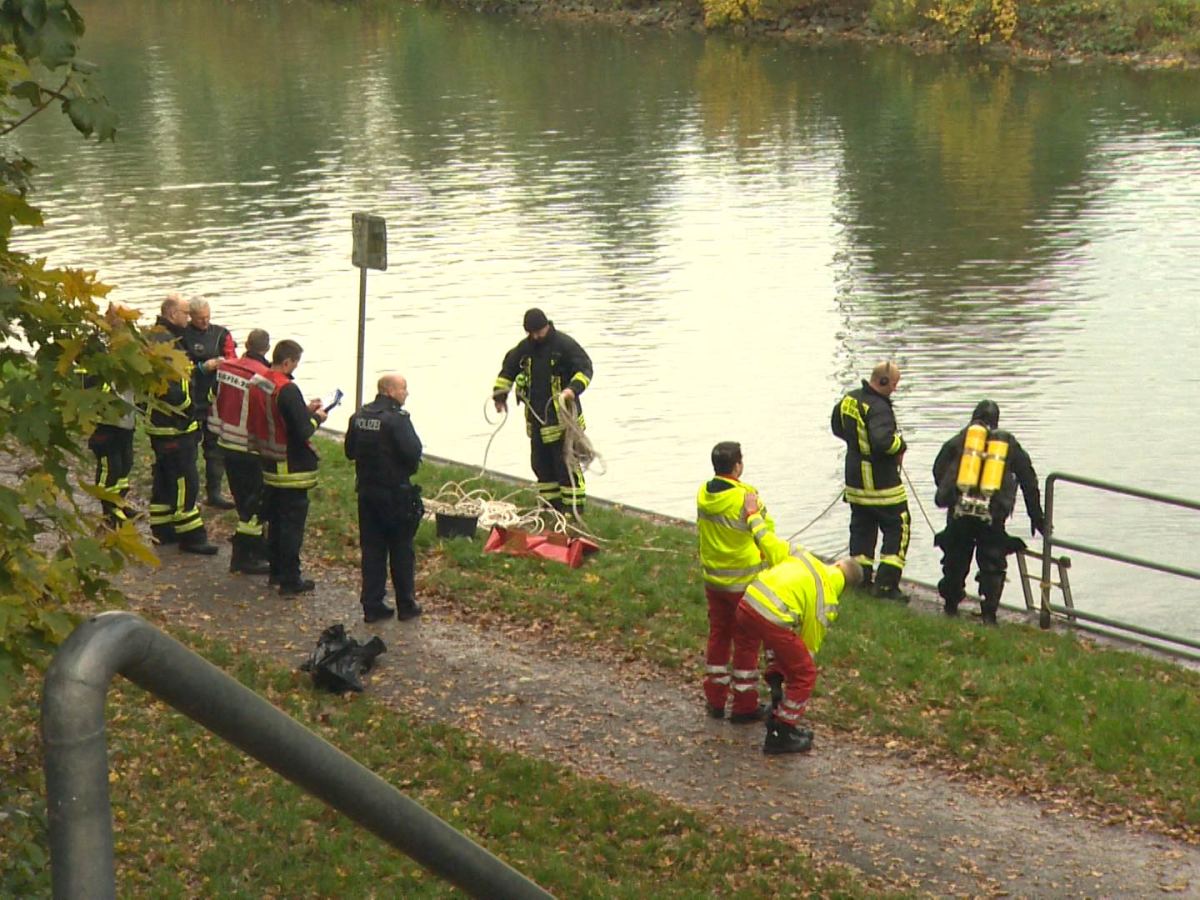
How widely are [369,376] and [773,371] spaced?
5343mm

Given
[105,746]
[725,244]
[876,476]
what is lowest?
[725,244]

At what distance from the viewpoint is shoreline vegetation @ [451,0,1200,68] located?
5103 cm

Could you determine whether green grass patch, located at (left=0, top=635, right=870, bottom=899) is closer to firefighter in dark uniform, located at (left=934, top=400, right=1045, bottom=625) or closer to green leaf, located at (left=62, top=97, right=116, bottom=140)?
green leaf, located at (left=62, top=97, right=116, bottom=140)

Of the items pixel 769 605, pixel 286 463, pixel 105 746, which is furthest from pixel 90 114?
pixel 286 463

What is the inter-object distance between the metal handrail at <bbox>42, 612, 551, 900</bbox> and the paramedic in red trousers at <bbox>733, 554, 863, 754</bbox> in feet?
23.9

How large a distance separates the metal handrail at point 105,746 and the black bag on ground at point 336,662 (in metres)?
8.23

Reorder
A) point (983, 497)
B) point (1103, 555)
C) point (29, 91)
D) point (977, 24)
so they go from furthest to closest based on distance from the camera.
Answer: point (977, 24)
point (983, 497)
point (1103, 555)
point (29, 91)

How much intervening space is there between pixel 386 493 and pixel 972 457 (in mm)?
4078

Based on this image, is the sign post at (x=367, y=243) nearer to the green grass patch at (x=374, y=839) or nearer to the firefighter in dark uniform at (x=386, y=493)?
the firefighter in dark uniform at (x=386, y=493)

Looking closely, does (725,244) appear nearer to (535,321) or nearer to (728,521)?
(535,321)

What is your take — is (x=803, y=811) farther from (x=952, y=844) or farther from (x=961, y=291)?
(x=961, y=291)

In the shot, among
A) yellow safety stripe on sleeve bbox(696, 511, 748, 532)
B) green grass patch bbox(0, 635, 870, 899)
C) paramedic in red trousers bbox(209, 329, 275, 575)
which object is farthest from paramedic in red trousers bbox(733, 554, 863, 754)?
paramedic in red trousers bbox(209, 329, 275, 575)

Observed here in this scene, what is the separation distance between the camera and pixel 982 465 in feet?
40.5

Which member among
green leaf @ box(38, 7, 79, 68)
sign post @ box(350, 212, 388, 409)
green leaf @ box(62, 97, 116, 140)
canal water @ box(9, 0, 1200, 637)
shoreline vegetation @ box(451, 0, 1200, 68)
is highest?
green leaf @ box(38, 7, 79, 68)
